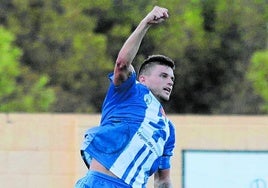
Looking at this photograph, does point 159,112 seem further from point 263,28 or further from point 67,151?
point 263,28

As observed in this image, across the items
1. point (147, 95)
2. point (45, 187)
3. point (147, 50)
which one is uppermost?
point (147, 50)

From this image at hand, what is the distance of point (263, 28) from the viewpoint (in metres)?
25.3

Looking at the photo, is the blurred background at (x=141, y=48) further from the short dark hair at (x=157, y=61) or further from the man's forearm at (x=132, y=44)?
the man's forearm at (x=132, y=44)

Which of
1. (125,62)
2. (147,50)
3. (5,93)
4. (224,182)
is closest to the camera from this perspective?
(125,62)

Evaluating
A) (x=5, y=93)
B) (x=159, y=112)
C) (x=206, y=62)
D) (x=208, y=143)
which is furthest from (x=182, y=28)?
(x=159, y=112)

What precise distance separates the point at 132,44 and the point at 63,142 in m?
5.81

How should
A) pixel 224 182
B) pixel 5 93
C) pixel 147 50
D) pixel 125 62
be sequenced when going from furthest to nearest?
pixel 147 50, pixel 5 93, pixel 224 182, pixel 125 62

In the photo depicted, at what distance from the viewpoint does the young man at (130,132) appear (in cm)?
663

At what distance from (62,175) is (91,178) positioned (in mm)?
5382

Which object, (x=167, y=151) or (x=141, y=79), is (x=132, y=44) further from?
(x=167, y=151)

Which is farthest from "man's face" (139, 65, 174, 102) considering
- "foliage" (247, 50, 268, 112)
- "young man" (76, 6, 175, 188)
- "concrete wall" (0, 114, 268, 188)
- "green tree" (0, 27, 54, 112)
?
"foliage" (247, 50, 268, 112)

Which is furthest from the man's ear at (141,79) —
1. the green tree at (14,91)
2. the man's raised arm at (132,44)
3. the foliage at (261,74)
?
the foliage at (261,74)

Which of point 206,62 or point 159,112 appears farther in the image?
point 206,62

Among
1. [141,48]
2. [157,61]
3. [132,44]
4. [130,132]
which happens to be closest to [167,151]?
[130,132]
